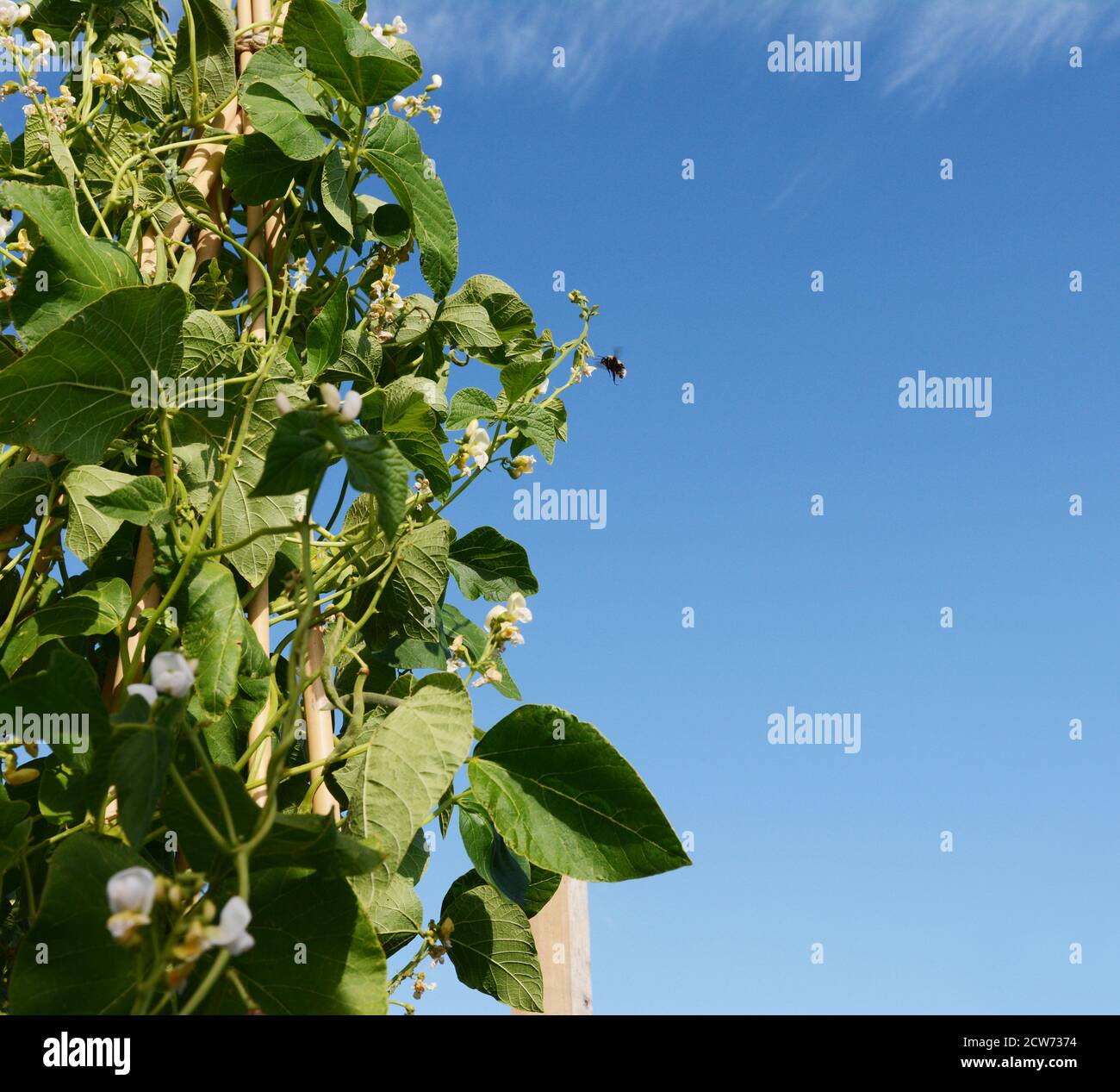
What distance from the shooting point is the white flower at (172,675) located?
0.63 meters

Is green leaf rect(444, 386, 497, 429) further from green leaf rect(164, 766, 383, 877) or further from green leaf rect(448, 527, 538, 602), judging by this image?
green leaf rect(164, 766, 383, 877)

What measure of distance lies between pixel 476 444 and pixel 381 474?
50cm

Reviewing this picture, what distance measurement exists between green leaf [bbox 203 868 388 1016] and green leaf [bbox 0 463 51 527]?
1.56 ft

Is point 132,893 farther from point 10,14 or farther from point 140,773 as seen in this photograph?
point 10,14

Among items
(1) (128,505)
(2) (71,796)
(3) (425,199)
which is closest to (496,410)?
(3) (425,199)

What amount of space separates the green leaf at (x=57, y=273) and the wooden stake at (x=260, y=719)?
304 mm

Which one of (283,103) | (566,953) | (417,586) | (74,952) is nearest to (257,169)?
(283,103)

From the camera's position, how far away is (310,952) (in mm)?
721

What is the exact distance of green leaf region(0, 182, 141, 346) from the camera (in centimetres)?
91

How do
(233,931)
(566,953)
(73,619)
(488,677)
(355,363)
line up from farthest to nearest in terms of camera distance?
(566,953)
(355,363)
(488,677)
(73,619)
(233,931)

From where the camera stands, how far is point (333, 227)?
3.74ft

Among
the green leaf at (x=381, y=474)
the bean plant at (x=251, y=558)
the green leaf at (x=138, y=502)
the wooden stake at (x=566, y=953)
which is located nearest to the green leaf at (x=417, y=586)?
the bean plant at (x=251, y=558)

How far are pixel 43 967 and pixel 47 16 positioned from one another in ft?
3.67
